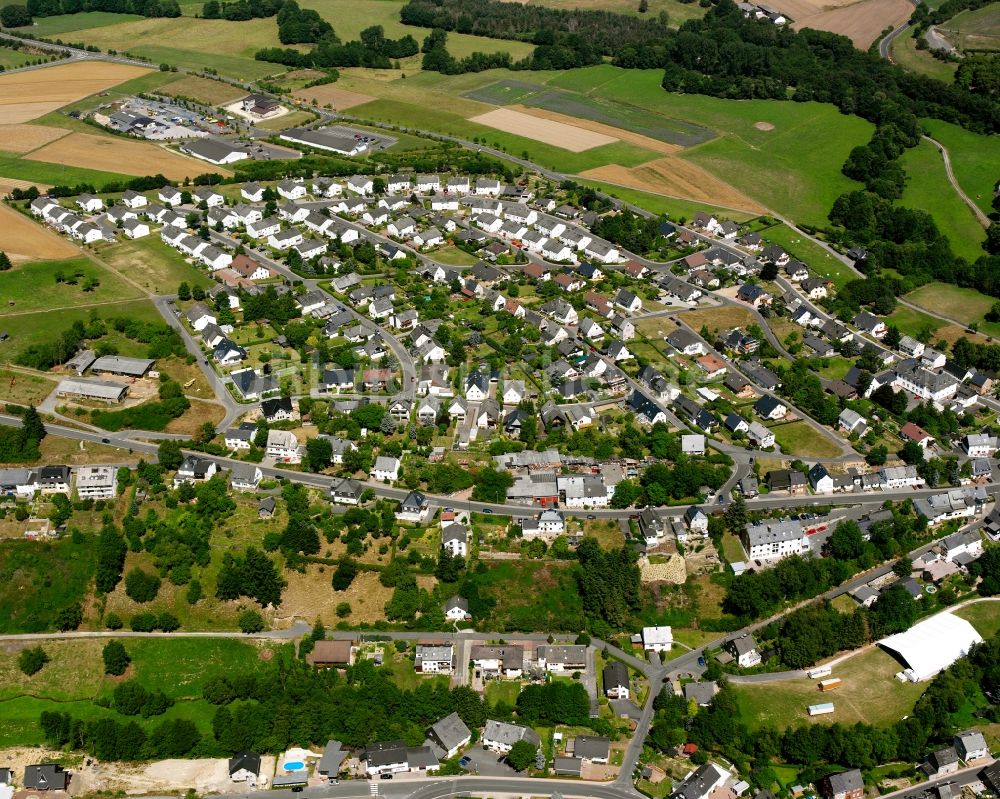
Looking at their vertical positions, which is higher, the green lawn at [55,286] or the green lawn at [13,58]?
the green lawn at [13,58]

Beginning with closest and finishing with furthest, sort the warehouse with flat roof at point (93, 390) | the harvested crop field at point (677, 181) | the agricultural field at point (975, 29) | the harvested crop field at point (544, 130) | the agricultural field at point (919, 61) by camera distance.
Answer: the warehouse with flat roof at point (93, 390)
the harvested crop field at point (677, 181)
the harvested crop field at point (544, 130)
the agricultural field at point (919, 61)
the agricultural field at point (975, 29)

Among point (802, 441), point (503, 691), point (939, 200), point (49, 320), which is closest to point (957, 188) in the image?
point (939, 200)

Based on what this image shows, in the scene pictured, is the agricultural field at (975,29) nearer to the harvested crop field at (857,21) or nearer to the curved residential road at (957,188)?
the harvested crop field at (857,21)

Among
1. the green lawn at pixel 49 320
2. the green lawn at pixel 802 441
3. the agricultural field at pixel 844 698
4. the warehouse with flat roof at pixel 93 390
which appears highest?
the green lawn at pixel 49 320

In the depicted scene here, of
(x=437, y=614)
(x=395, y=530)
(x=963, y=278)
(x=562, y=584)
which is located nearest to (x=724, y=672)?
(x=562, y=584)

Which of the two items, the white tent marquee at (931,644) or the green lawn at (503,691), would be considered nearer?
the green lawn at (503,691)

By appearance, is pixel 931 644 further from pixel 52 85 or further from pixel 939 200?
pixel 52 85

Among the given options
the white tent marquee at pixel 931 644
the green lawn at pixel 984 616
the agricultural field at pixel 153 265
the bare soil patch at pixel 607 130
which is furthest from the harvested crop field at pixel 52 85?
the green lawn at pixel 984 616

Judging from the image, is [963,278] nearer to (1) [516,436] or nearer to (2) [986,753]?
(1) [516,436]
